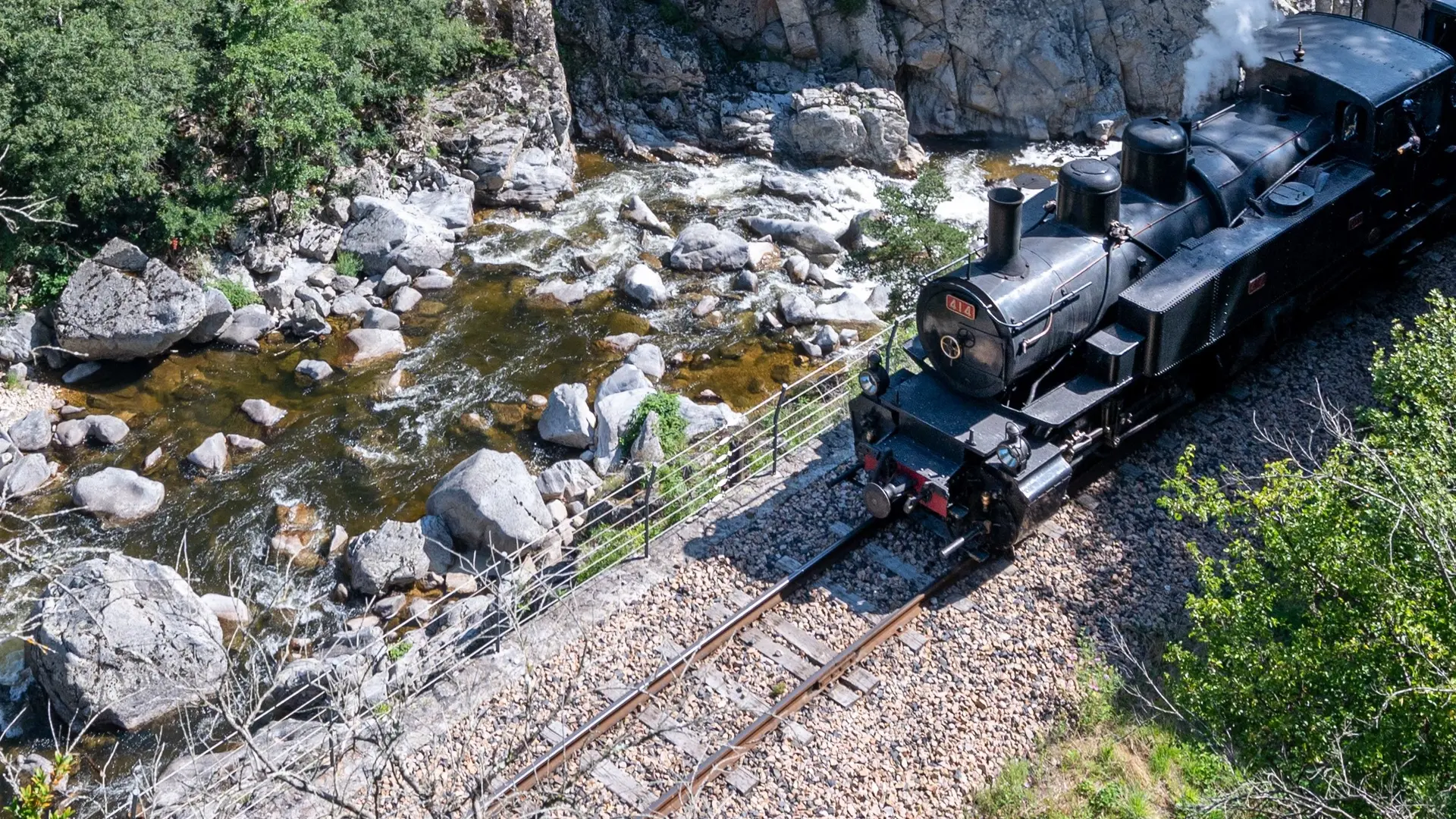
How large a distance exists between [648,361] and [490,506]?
15.9ft

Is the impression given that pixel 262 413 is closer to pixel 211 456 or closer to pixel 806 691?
pixel 211 456

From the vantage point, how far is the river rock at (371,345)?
2073 centimetres

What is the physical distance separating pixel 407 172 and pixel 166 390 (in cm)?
736

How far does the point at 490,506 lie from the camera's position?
52.6ft

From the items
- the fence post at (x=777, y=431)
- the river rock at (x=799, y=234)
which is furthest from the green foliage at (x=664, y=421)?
the river rock at (x=799, y=234)

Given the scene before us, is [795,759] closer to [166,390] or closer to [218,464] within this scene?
[218,464]

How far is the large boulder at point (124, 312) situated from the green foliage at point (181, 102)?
3.53ft

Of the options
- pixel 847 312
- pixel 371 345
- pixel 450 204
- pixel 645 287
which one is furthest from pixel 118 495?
pixel 847 312

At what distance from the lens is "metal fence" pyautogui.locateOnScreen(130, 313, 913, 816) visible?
10.6 meters

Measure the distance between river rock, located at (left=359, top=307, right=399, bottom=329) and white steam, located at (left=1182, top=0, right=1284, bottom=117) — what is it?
13.3m

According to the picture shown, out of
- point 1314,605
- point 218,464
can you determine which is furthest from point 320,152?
point 1314,605

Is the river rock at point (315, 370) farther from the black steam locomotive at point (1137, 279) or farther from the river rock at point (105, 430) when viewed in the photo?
the black steam locomotive at point (1137, 279)

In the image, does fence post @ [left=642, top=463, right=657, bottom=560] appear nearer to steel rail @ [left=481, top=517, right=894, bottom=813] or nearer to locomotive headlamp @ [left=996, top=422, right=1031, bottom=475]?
steel rail @ [left=481, top=517, right=894, bottom=813]

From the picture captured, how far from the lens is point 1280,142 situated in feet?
48.6
